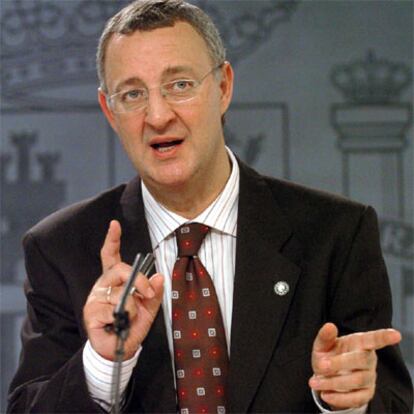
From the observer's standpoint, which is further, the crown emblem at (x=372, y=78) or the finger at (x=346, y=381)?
the crown emblem at (x=372, y=78)

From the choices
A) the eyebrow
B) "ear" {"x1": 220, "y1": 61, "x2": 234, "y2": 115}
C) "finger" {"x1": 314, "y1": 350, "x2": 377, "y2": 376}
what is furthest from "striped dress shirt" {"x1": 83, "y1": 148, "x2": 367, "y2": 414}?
"finger" {"x1": 314, "y1": 350, "x2": 377, "y2": 376}

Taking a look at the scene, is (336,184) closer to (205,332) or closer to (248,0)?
(248,0)

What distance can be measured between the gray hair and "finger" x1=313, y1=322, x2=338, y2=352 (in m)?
0.71

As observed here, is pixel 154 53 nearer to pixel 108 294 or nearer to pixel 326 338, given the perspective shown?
pixel 108 294

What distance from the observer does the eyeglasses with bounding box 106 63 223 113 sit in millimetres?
1906

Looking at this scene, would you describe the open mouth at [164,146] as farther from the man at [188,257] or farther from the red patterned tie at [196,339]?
the red patterned tie at [196,339]

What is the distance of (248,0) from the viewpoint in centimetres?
306

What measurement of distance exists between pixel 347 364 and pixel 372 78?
64.8 inches

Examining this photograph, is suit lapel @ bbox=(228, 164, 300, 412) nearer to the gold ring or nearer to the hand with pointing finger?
the hand with pointing finger

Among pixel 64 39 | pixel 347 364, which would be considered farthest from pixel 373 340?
pixel 64 39

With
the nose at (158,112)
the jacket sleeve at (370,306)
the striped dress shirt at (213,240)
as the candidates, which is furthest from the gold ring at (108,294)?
the jacket sleeve at (370,306)

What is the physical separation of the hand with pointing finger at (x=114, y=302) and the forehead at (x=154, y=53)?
365 mm

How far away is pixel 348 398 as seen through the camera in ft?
5.13

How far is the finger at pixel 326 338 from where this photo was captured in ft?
5.11
